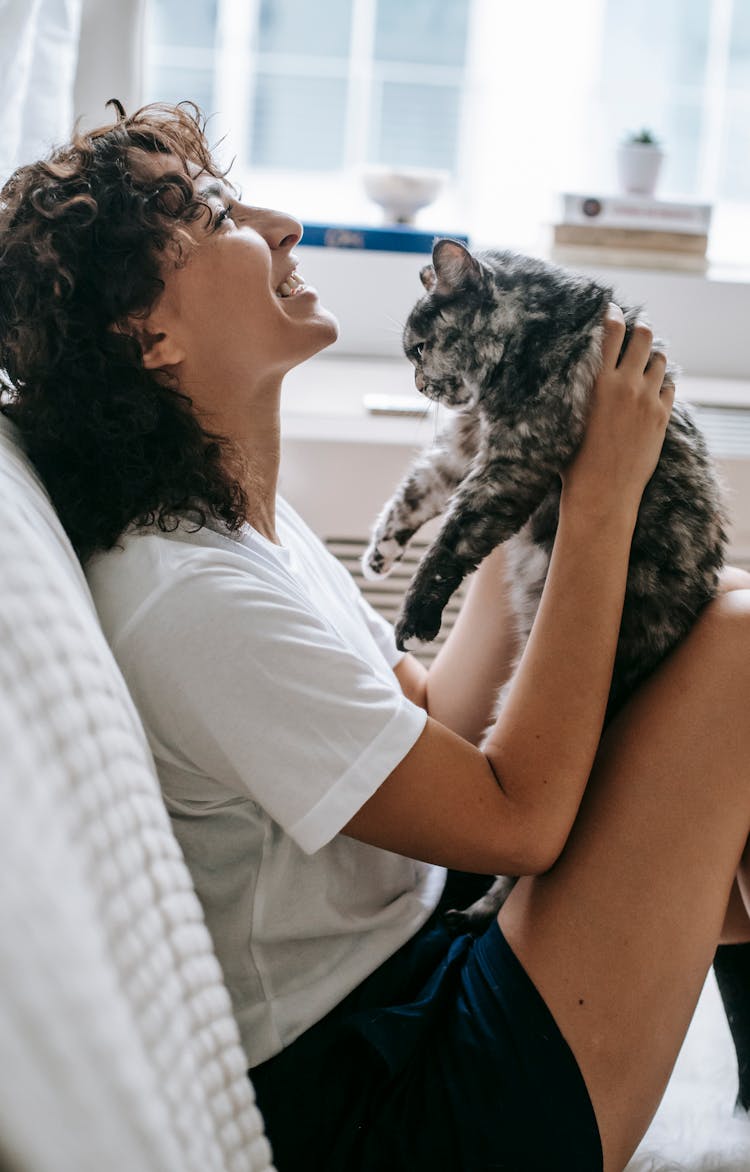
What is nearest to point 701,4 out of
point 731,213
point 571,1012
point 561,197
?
point 731,213

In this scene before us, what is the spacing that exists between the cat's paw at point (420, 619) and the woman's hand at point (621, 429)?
0.21 metres

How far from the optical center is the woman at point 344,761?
0.89 metres

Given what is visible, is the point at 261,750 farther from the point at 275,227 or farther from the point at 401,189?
the point at 401,189

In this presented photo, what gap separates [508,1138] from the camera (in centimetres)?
91

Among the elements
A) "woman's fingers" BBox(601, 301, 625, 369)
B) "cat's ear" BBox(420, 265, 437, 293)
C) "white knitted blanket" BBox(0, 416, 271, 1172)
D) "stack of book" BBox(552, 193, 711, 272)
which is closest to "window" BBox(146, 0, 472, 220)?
"stack of book" BBox(552, 193, 711, 272)

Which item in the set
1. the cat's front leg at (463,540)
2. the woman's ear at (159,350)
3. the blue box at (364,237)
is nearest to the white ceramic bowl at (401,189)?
the blue box at (364,237)

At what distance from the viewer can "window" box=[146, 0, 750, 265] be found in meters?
2.42

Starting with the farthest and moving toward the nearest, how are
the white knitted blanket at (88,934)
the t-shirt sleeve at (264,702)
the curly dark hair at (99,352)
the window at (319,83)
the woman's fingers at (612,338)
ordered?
the window at (319,83) → the woman's fingers at (612,338) → the curly dark hair at (99,352) → the t-shirt sleeve at (264,702) → the white knitted blanket at (88,934)

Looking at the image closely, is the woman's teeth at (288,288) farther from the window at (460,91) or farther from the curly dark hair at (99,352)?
the window at (460,91)

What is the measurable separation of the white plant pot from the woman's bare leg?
159 cm

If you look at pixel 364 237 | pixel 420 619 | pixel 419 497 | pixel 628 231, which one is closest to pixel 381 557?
pixel 419 497

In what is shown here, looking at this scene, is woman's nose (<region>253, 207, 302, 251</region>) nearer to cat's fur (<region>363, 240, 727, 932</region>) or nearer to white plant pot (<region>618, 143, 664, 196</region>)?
cat's fur (<region>363, 240, 727, 932</region>)

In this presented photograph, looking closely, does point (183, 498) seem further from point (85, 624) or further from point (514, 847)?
point (514, 847)

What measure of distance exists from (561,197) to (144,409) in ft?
5.13
